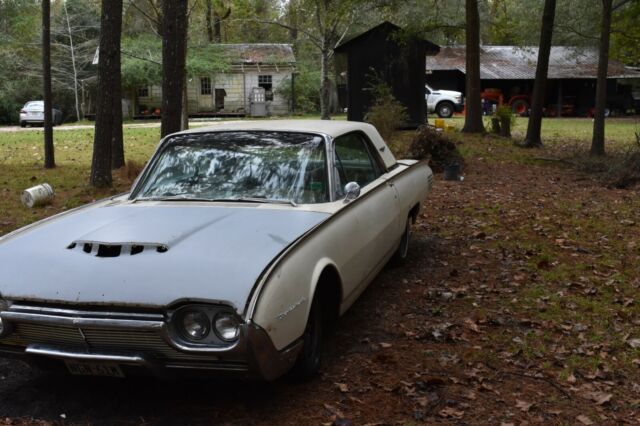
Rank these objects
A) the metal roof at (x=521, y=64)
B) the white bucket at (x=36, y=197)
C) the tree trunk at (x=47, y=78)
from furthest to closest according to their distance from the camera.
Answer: the metal roof at (x=521, y=64) < the tree trunk at (x=47, y=78) < the white bucket at (x=36, y=197)

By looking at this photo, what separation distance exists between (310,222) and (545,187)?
27.1ft

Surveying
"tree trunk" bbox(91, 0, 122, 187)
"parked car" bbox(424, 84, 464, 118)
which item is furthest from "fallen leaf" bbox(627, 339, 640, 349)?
"parked car" bbox(424, 84, 464, 118)

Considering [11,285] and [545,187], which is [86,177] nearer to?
[545,187]

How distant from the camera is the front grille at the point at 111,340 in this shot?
316 centimetres

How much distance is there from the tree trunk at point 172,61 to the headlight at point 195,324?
21.3 ft

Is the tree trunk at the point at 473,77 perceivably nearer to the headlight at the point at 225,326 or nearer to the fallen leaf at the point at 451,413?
the fallen leaf at the point at 451,413

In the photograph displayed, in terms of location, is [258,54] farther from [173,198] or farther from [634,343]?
[634,343]

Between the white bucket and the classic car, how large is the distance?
16.6ft

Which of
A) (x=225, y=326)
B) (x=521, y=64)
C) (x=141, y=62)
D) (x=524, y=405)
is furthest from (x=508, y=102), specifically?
(x=225, y=326)

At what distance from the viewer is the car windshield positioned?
178 inches

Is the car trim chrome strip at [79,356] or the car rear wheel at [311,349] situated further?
the car rear wheel at [311,349]

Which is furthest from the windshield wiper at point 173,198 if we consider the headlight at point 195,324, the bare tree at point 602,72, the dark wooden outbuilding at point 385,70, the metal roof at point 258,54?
the metal roof at point 258,54

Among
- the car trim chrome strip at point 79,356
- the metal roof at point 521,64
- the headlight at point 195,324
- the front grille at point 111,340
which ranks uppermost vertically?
the metal roof at point 521,64

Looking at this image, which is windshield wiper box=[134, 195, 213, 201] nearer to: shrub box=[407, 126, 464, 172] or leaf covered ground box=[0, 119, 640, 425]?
leaf covered ground box=[0, 119, 640, 425]
